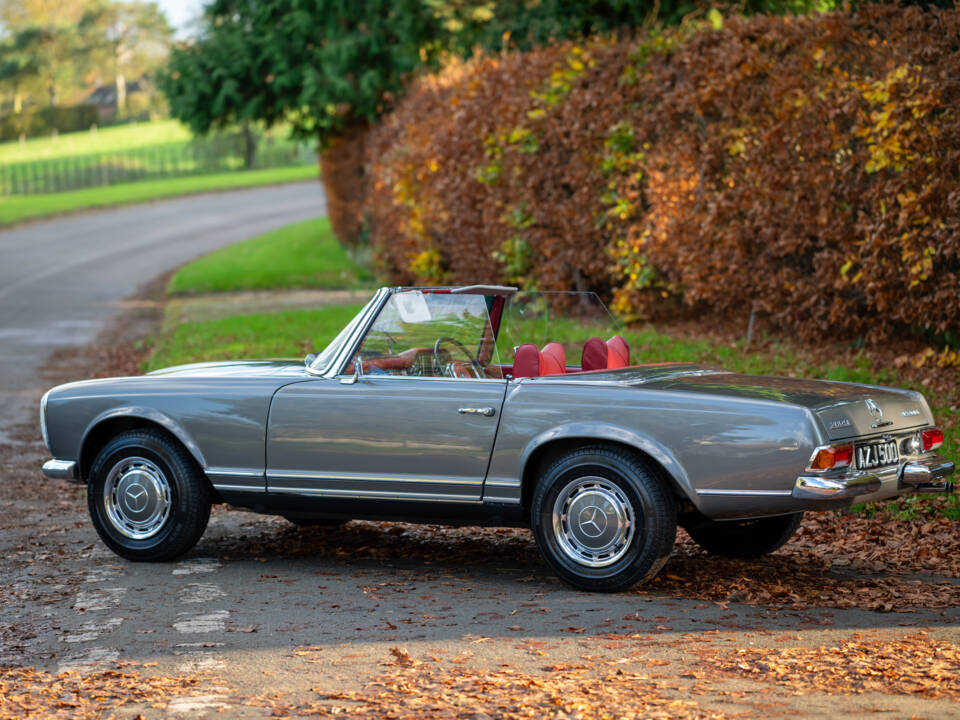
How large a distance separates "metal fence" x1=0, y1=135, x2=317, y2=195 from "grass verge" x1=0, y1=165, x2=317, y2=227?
1.77 meters

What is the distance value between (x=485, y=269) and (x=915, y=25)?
8.31 metres

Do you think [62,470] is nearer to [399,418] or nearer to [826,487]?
[399,418]

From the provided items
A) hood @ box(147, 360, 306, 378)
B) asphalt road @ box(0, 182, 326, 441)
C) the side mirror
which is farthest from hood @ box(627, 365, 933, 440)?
asphalt road @ box(0, 182, 326, 441)

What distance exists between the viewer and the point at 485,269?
1825 cm

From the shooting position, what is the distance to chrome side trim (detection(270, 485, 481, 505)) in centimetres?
658

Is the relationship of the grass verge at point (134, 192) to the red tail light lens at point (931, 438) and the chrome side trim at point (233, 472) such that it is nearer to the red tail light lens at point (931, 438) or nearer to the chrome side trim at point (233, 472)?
the chrome side trim at point (233, 472)

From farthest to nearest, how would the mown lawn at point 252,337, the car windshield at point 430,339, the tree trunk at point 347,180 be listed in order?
the tree trunk at point 347,180
the mown lawn at point 252,337
the car windshield at point 430,339

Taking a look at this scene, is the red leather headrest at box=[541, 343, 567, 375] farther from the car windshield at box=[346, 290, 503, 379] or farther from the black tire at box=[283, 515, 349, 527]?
the black tire at box=[283, 515, 349, 527]

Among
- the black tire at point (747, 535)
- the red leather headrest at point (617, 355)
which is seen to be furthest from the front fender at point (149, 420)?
the black tire at point (747, 535)

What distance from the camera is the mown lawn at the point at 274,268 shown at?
2508 centimetres

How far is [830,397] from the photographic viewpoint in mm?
6176

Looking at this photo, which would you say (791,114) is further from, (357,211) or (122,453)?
(357,211)

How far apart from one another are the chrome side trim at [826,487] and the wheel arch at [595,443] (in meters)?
0.49

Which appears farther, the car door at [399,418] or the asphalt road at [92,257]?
the asphalt road at [92,257]
